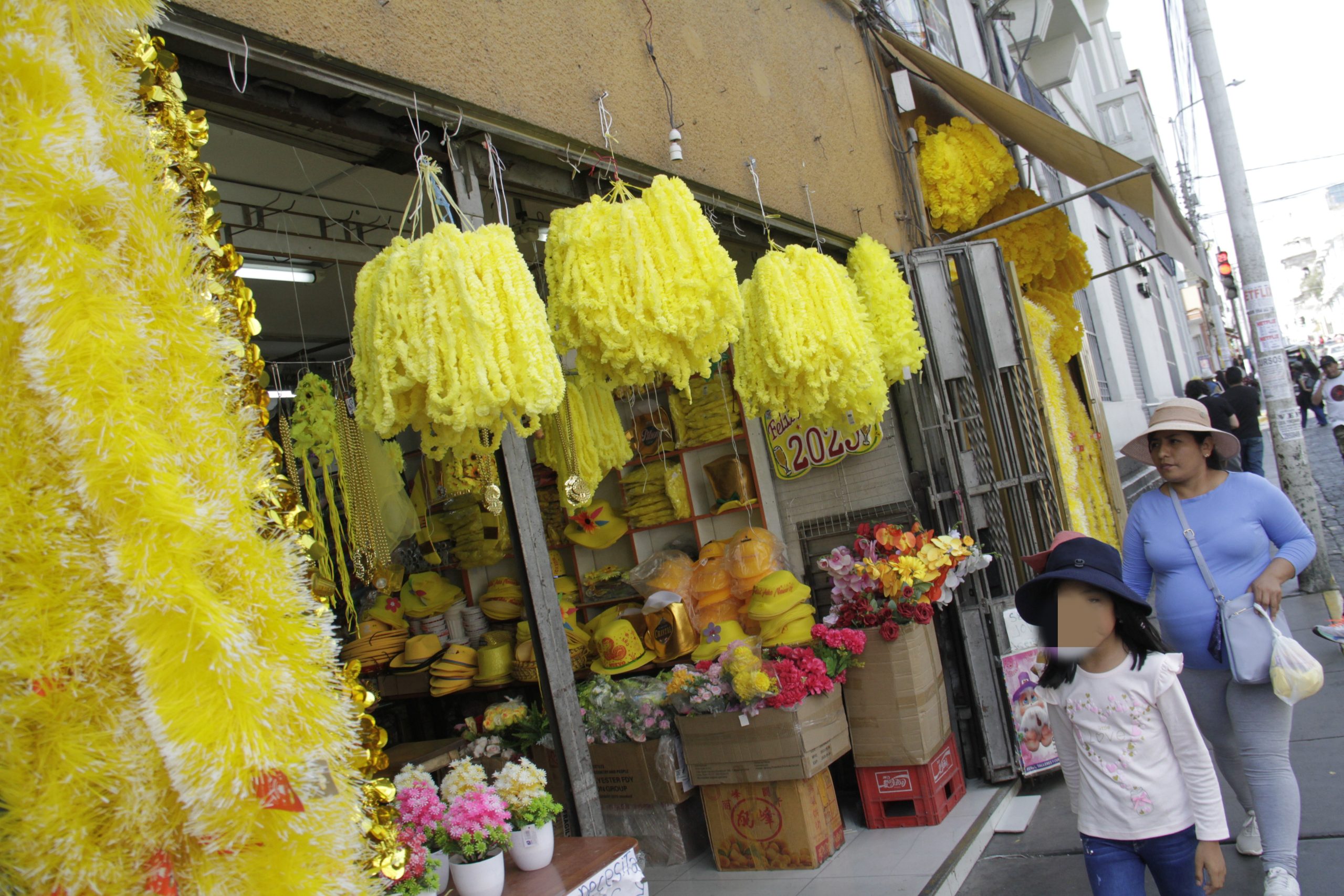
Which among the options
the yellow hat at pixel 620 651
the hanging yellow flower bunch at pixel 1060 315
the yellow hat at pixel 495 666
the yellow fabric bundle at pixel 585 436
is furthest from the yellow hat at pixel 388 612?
the hanging yellow flower bunch at pixel 1060 315

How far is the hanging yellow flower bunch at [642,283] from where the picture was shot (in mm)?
2682

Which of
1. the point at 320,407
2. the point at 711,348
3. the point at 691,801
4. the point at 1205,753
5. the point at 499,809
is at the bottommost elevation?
the point at 691,801

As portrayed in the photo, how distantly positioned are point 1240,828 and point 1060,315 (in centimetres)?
504

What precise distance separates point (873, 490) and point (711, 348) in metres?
2.92

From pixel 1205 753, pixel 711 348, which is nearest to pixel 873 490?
pixel 711 348

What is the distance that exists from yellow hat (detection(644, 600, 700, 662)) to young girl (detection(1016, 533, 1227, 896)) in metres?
2.92

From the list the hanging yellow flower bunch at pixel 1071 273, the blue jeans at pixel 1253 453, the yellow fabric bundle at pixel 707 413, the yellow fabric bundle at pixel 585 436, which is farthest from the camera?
the blue jeans at pixel 1253 453

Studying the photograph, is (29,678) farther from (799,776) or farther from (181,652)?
(799,776)

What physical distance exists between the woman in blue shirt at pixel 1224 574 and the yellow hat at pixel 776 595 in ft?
6.52

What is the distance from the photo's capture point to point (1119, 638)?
7.68 ft

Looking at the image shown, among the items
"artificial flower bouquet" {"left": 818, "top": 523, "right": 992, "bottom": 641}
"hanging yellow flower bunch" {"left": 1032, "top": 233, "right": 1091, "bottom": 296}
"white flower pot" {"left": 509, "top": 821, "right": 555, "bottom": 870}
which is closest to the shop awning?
"hanging yellow flower bunch" {"left": 1032, "top": 233, "right": 1091, "bottom": 296}

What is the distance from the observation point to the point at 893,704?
14.5 feet

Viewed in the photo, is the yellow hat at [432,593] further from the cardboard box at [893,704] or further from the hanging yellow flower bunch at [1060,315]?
the hanging yellow flower bunch at [1060,315]

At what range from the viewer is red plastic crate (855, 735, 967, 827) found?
442 cm
